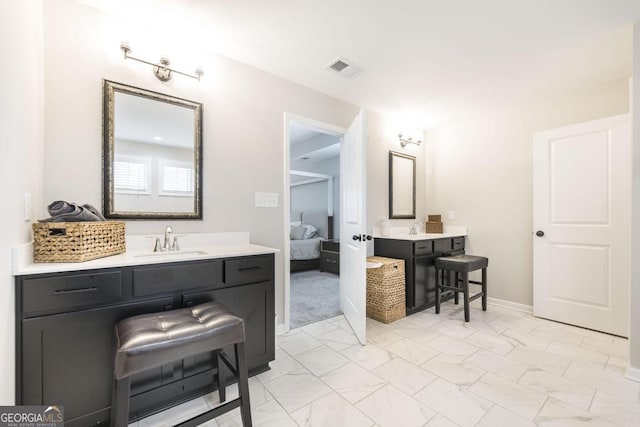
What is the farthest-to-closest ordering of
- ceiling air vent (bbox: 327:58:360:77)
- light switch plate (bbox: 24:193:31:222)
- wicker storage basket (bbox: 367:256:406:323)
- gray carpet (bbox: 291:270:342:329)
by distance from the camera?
gray carpet (bbox: 291:270:342:329) → wicker storage basket (bbox: 367:256:406:323) → ceiling air vent (bbox: 327:58:360:77) → light switch plate (bbox: 24:193:31:222)

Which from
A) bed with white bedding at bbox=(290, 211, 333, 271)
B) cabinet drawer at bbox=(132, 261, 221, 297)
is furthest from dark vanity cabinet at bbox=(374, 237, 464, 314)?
cabinet drawer at bbox=(132, 261, 221, 297)

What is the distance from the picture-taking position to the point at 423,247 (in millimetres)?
3143

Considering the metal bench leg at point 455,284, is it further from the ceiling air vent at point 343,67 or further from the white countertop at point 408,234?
the ceiling air vent at point 343,67

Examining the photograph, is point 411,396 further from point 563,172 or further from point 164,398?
point 563,172

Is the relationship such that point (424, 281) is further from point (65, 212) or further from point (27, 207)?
point (27, 207)

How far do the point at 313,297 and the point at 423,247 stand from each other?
154 cm

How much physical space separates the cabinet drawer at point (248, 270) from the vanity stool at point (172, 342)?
0.88 ft

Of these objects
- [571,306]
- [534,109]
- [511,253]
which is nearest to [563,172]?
[534,109]

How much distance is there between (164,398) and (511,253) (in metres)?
3.64

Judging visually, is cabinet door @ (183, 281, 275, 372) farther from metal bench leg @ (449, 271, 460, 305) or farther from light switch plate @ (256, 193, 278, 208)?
metal bench leg @ (449, 271, 460, 305)

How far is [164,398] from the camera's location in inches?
59.6

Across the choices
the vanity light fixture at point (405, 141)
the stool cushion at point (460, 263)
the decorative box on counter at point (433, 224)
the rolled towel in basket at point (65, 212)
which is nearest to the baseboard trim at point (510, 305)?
the stool cushion at point (460, 263)

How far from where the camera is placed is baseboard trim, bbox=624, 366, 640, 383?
180 cm

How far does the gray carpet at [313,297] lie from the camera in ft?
9.72
